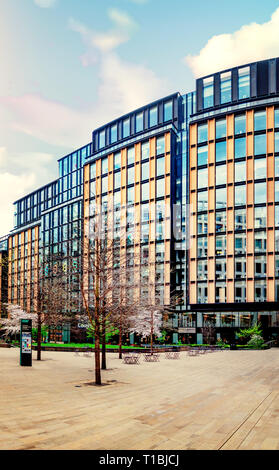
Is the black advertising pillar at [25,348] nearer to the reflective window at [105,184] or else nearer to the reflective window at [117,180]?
the reflective window at [117,180]

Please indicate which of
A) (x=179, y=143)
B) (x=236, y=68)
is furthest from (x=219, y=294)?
(x=236, y=68)

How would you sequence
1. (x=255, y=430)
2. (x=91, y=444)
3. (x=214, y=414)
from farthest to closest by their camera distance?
(x=214, y=414) → (x=255, y=430) → (x=91, y=444)

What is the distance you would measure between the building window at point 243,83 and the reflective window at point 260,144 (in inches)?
295

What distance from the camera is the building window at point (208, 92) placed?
68812mm

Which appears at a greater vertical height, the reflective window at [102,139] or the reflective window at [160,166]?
the reflective window at [102,139]

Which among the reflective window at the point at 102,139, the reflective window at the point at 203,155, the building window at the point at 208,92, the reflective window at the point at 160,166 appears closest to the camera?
the reflective window at the point at 203,155

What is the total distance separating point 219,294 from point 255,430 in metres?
56.2

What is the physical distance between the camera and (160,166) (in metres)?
72.6

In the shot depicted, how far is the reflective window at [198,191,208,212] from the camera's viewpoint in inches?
2643

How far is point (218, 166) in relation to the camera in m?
66.6

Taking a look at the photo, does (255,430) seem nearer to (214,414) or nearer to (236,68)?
(214,414)

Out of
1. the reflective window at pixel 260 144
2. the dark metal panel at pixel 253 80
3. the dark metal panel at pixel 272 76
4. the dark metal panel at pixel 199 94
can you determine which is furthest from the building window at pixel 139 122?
the dark metal panel at pixel 272 76

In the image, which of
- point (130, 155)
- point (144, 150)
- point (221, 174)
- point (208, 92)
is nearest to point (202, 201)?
point (221, 174)

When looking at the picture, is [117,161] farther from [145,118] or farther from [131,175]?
[145,118]
